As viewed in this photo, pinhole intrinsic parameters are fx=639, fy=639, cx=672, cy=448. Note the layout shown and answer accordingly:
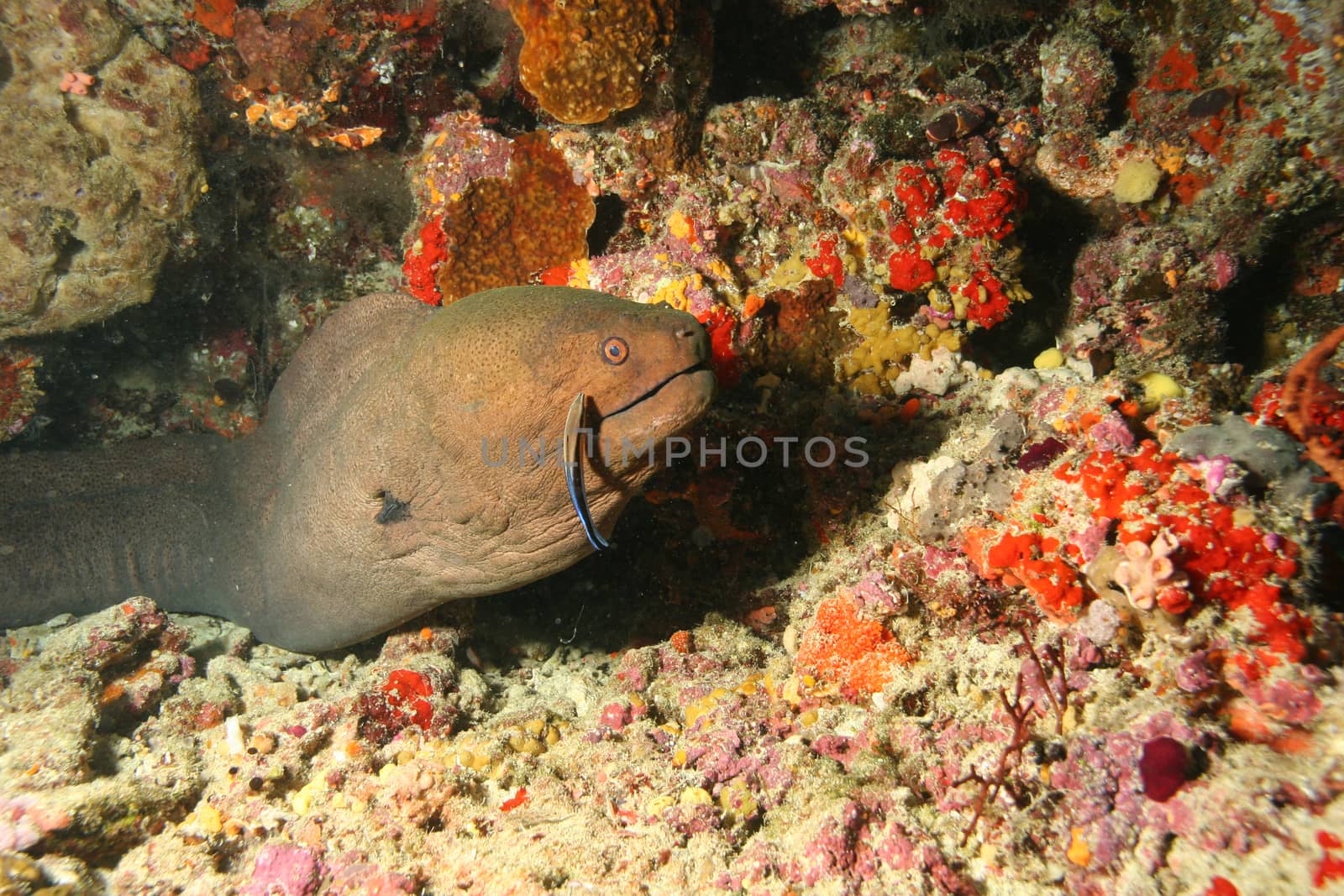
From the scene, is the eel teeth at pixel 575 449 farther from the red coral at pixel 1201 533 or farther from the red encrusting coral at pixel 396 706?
the red coral at pixel 1201 533

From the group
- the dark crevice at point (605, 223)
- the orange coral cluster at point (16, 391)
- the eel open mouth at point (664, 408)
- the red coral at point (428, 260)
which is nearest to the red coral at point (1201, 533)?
the eel open mouth at point (664, 408)

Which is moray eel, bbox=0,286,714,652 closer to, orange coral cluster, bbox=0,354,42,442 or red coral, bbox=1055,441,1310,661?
orange coral cluster, bbox=0,354,42,442

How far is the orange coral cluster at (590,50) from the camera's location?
12.1 ft

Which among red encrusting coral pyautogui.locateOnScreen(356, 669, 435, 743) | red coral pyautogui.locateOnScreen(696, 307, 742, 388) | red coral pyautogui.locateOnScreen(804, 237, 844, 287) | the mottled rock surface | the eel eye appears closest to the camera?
the eel eye

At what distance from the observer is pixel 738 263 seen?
3.92 metres

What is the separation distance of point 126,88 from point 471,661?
4.58 m

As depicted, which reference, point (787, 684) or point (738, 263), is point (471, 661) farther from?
point (738, 263)

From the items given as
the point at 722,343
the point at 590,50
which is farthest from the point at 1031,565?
the point at 590,50

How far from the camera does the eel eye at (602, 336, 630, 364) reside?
2.45 m

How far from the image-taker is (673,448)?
3.41m

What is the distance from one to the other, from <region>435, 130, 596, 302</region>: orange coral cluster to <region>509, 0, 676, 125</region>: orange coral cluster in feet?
1.03

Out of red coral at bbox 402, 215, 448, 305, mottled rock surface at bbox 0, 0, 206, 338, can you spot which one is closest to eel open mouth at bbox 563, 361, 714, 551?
red coral at bbox 402, 215, 448, 305

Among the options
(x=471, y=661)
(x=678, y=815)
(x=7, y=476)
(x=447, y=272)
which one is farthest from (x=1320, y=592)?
(x=7, y=476)

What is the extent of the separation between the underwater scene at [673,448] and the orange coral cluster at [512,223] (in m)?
0.03
